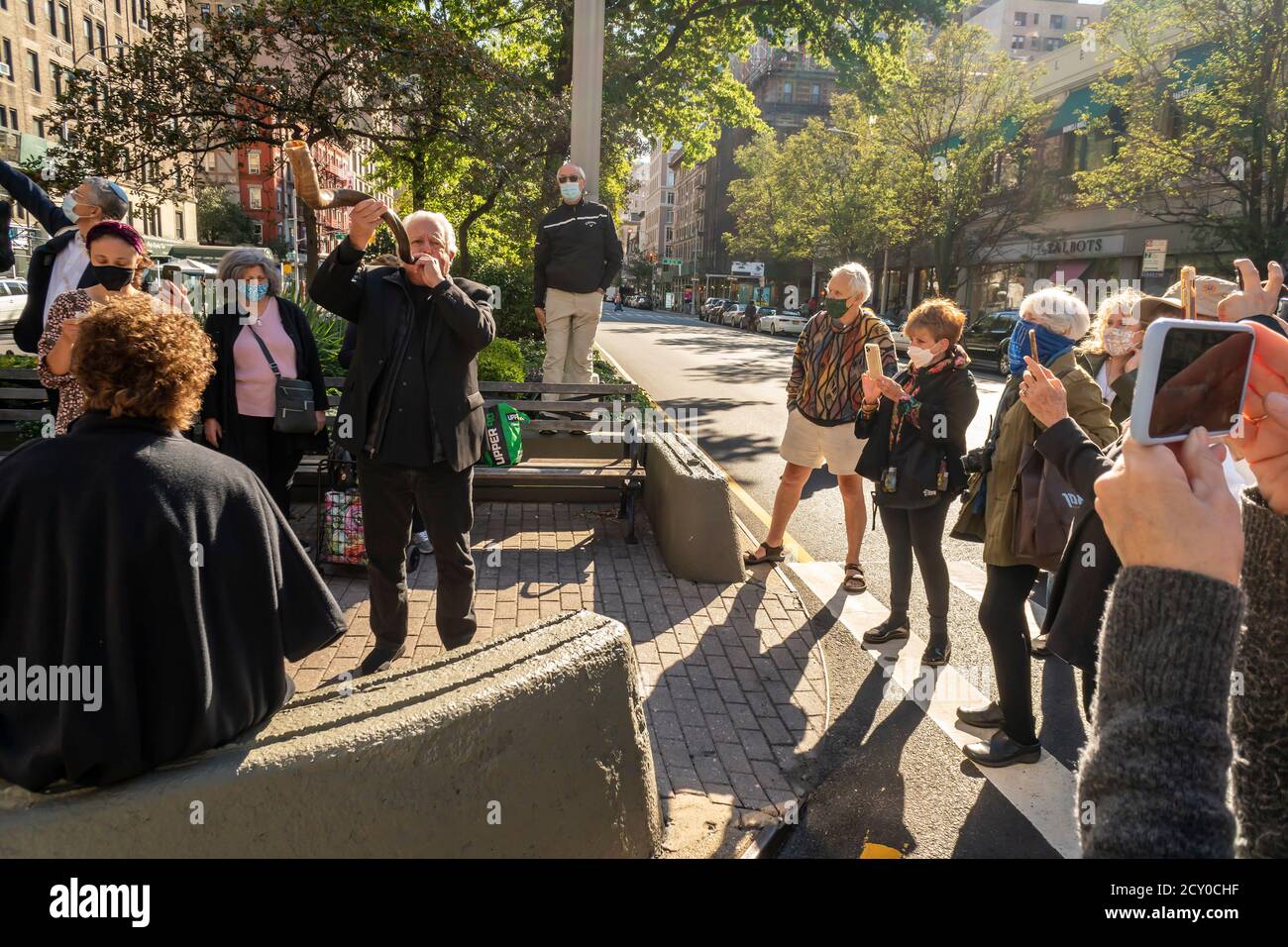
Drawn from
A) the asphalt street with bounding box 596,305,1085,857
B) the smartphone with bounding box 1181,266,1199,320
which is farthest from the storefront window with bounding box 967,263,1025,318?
the smartphone with bounding box 1181,266,1199,320

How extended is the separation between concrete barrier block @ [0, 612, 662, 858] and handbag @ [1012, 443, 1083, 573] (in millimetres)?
1876

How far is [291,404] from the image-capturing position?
5203 millimetres

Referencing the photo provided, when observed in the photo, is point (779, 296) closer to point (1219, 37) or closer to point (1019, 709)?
point (1219, 37)

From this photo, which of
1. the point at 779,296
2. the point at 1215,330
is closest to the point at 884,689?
the point at 1215,330

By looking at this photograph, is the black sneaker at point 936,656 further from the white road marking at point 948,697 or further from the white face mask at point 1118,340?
the white face mask at point 1118,340

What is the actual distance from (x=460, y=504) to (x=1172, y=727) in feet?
11.7

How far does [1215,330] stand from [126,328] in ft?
7.45

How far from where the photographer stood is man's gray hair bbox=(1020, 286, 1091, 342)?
4.05 meters

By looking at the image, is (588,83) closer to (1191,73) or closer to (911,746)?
(911,746)

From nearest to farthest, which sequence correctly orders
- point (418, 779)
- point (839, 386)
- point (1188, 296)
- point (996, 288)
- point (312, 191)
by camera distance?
point (1188, 296) < point (418, 779) < point (312, 191) < point (839, 386) < point (996, 288)

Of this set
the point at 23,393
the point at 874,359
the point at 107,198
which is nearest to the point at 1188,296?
the point at 874,359

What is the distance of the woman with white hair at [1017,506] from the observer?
381 centimetres

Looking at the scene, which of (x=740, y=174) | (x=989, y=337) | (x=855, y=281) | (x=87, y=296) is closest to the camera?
(x=87, y=296)

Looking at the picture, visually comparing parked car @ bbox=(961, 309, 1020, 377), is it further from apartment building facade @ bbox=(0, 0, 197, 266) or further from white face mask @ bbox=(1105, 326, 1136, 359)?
apartment building facade @ bbox=(0, 0, 197, 266)
